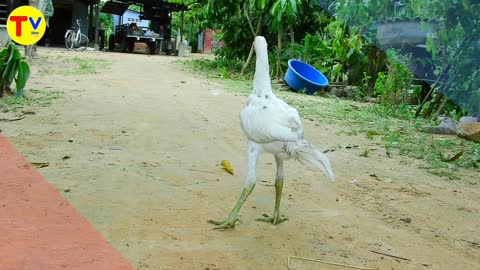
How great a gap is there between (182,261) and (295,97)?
6.37m

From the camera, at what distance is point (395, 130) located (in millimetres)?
6320

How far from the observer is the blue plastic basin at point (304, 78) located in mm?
9445

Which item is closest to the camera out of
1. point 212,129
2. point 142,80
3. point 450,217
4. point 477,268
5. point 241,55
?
point 477,268

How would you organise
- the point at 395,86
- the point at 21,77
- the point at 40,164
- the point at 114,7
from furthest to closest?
the point at 114,7 → the point at 395,86 → the point at 21,77 → the point at 40,164

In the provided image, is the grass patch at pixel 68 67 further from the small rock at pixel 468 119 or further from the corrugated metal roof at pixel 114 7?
the corrugated metal roof at pixel 114 7

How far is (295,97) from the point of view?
28.0ft

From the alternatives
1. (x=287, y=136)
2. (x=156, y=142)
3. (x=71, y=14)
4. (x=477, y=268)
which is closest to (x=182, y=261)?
(x=287, y=136)

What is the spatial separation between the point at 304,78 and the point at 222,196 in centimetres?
626

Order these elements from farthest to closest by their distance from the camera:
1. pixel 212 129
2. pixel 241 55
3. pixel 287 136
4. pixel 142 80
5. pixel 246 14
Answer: pixel 241 55, pixel 246 14, pixel 142 80, pixel 212 129, pixel 287 136

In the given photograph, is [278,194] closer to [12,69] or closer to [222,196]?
[222,196]

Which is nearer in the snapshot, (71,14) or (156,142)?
(156,142)

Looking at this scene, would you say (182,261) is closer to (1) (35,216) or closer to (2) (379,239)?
(1) (35,216)

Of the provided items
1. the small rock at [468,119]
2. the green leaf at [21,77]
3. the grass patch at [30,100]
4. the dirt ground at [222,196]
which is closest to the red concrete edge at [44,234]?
the dirt ground at [222,196]

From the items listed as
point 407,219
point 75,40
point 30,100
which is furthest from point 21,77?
point 75,40
